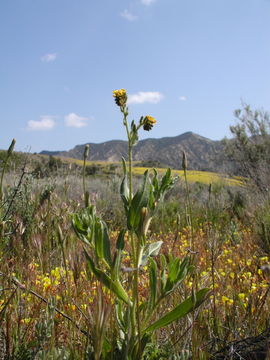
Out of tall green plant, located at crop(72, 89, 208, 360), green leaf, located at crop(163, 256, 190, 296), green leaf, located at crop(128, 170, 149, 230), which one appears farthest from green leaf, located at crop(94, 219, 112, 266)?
green leaf, located at crop(163, 256, 190, 296)

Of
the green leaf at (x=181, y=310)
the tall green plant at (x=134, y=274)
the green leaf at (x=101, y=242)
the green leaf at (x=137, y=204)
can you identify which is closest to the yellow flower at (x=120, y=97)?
the tall green plant at (x=134, y=274)

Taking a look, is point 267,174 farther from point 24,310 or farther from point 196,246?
point 24,310

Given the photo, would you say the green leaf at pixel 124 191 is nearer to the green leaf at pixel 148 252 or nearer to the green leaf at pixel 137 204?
the green leaf at pixel 137 204

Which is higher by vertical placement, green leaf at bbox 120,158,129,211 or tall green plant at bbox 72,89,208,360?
green leaf at bbox 120,158,129,211

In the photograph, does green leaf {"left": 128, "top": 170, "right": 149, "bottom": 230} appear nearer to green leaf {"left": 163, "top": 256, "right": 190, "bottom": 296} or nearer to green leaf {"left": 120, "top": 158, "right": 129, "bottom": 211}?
green leaf {"left": 120, "top": 158, "right": 129, "bottom": 211}

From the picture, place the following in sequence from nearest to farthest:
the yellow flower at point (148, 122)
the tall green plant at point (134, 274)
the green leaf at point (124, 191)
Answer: the tall green plant at point (134, 274), the green leaf at point (124, 191), the yellow flower at point (148, 122)

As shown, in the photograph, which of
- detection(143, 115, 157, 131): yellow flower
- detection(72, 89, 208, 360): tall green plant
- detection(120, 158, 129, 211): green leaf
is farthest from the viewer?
detection(143, 115, 157, 131): yellow flower

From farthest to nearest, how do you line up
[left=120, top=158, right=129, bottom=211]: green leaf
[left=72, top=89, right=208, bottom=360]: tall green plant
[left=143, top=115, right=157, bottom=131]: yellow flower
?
1. [left=143, top=115, right=157, bottom=131]: yellow flower
2. [left=120, top=158, right=129, bottom=211]: green leaf
3. [left=72, top=89, right=208, bottom=360]: tall green plant

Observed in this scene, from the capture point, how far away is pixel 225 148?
1934 centimetres

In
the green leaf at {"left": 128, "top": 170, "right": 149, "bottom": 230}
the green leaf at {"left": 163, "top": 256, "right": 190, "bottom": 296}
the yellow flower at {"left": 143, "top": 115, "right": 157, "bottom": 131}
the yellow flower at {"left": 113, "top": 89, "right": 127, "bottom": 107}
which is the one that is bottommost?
the green leaf at {"left": 163, "top": 256, "right": 190, "bottom": 296}

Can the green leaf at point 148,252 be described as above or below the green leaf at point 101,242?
below

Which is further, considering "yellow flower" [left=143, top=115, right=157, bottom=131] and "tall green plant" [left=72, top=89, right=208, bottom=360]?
"yellow flower" [left=143, top=115, right=157, bottom=131]

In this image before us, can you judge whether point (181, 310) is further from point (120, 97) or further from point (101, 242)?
point (120, 97)

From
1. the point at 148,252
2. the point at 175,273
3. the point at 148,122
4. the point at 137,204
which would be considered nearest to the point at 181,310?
the point at 175,273
